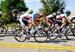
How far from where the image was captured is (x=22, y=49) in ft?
40.2

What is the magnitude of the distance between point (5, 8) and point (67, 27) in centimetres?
3600

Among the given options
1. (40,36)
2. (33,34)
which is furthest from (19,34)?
(40,36)

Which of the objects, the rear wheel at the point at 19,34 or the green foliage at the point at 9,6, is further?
the green foliage at the point at 9,6

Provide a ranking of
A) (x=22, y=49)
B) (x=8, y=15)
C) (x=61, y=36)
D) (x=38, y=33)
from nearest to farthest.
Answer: (x=22, y=49), (x=38, y=33), (x=61, y=36), (x=8, y=15)

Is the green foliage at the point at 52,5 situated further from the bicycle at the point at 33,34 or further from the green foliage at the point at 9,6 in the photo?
the bicycle at the point at 33,34

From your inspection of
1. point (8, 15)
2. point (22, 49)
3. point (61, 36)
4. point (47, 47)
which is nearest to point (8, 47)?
point (22, 49)

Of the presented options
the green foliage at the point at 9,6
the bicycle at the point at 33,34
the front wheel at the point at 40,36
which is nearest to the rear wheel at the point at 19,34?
the bicycle at the point at 33,34

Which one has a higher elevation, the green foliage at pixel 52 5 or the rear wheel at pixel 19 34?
the green foliage at pixel 52 5

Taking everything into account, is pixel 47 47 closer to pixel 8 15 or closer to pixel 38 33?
pixel 38 33

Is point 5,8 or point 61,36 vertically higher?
point 5,8

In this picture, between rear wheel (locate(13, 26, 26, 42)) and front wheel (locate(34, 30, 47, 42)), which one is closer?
front wheel (locate(34, 30, 47, 42))

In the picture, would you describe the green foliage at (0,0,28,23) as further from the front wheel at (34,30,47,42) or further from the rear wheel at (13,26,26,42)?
the front wheel at (34,30,47,42)

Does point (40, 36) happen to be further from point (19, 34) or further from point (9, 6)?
point (9, 6)

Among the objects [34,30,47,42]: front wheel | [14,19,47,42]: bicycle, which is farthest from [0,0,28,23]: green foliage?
[34,30,47,42]: front wheel
